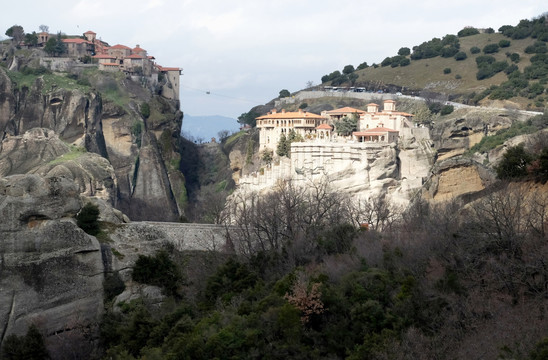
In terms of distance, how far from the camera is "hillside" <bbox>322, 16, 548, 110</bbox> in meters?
91.9

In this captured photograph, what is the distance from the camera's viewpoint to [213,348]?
2744 cm

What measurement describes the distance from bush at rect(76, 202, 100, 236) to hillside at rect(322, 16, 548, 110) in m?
53.4

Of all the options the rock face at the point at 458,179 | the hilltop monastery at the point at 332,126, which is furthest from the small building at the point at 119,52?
the rock face at the point at 458,179

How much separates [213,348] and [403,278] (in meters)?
5.63

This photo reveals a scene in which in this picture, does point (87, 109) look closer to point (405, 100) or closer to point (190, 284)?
point (405, 100)

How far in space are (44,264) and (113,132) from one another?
69371 mm

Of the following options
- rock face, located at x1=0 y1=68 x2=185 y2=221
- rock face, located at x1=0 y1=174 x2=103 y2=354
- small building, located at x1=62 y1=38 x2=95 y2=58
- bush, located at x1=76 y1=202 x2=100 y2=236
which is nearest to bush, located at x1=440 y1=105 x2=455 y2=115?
rock face, located at x1=0 y1=68 x2=185 y2=221

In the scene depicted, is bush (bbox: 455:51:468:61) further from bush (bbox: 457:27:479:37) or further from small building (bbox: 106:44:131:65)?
small building (bbox: 106:44:131:65)

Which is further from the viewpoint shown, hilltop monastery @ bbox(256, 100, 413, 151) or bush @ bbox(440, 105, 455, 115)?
bush @ bbox(440, 105, 455, 115)

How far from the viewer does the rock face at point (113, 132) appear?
97700 mm

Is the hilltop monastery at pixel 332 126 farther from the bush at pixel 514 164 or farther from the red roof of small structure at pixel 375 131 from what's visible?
the bush at pixel 514 164

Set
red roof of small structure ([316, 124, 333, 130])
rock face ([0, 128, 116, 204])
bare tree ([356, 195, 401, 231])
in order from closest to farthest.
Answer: bare tree ([356, 195, 401, 231]), red roof of small structure ([316, 124, 333, 130]), rock face ([0, 128, 116, 204])

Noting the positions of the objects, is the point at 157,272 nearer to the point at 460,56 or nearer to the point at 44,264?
the point at 44,264

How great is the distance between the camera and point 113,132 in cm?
10438
